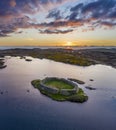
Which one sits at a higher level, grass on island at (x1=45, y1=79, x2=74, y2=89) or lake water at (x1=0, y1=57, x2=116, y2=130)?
grass on island at (x1=45, y1=79, x2=74, y2=89)

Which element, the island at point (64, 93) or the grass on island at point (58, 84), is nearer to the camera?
the island at point (64, 93)

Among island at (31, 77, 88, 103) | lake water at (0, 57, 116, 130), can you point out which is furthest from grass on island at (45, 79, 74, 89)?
lake water at (0, 57, 116, 130)

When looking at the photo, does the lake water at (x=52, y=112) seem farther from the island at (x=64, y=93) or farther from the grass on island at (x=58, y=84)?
the grass on island at (x=58, y=84)

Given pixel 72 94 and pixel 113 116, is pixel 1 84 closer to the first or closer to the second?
pixel 72 94

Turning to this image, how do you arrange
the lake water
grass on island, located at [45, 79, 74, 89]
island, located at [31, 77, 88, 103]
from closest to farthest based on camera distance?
the lake water, island, located at [31, 77, 88, 103], grass on island, located at [45, 79, 74, 89]

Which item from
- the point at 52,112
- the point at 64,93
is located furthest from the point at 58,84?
the point at 52,112

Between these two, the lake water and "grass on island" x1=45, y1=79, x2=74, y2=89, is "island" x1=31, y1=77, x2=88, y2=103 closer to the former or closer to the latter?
"grass on island" x1=45, y1=79, x2=74, y2=89

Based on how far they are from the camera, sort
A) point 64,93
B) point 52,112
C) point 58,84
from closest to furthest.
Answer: point 52,112 → point 64,93 → point 58,84

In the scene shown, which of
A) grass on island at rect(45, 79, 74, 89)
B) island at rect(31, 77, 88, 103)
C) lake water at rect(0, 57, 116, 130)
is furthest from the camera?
grass on island at rect(45, 79, 74, 89)

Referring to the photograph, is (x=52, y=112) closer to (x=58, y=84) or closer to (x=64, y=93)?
(x=64, y=93)

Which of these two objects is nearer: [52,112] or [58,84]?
[52,112]

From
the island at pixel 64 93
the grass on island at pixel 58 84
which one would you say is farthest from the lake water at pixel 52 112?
the grass on island at pixel 58 84

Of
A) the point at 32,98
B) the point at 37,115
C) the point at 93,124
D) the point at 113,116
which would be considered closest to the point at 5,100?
the point at 32,98
